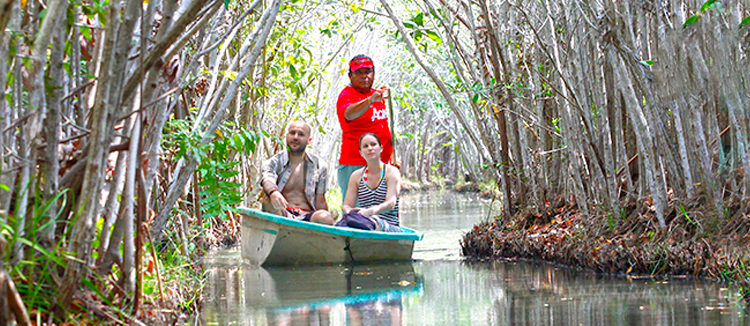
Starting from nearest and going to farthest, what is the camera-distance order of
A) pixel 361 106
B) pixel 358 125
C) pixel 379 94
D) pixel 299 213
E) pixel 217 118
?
pixel 217 118 < pixel 379 94 < pixel 361 106 < pixel 358 125 < pixel 299 213

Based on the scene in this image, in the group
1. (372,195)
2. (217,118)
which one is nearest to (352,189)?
(372,195)

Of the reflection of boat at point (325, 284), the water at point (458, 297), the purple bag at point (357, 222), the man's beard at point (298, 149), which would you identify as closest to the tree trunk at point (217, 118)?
the water at point (458, 297)

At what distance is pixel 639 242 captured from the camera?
16.9ft

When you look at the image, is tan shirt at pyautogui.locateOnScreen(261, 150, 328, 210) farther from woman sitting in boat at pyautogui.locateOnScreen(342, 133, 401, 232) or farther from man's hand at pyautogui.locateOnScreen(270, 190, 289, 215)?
woman sitting in boat at pyautogui.locateOnScreen(342, 133, 401, 232)

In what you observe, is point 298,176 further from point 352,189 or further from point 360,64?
point 360,64

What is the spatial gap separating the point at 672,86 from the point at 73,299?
149 inches

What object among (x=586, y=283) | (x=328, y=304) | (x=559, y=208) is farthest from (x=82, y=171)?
(x=559, y=208)

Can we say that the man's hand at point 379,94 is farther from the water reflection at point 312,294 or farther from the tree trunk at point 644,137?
the tree trunk at point 644,137

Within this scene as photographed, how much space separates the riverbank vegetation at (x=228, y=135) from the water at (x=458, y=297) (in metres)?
0.30

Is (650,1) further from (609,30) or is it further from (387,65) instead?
(387,65)

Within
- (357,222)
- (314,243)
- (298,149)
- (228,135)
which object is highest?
(298,149)

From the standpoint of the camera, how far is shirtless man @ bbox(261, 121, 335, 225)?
21.7 ft

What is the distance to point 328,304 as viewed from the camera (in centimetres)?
422

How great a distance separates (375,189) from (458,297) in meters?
2.08
